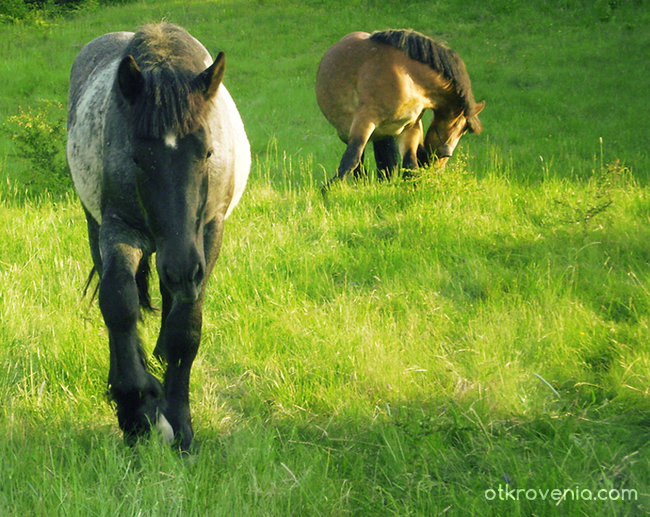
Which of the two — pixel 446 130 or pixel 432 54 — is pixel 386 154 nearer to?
pixel 446 130

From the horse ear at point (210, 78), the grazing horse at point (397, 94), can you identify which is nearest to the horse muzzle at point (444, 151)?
the grazing horse at point (397, 94)

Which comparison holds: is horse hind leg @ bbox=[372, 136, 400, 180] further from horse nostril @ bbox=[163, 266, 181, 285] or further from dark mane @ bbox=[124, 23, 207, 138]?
horse nostril @ bbox=[163, 266, 181, 285]

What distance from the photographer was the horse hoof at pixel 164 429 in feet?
9.34

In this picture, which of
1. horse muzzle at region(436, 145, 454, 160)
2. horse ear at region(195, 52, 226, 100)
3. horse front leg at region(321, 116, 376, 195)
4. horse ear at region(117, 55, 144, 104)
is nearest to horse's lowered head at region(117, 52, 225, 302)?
horse ear at region(117, 55, 144, 104)

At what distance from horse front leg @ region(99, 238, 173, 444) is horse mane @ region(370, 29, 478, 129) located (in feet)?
18.3

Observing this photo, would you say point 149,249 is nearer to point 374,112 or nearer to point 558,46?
point 374,112

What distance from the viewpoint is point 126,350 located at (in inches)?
112

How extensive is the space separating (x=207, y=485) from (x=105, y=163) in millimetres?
Answer: 1557

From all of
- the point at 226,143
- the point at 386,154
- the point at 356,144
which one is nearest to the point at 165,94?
the point at 226,143

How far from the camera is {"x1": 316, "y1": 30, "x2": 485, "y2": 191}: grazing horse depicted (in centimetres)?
736

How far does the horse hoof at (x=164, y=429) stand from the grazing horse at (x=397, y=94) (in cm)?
448

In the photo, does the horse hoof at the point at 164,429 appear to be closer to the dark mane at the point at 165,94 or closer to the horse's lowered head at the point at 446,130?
the dark mane at the point at 165,94

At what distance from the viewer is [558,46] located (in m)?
15.7

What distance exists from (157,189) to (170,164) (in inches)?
4.7
